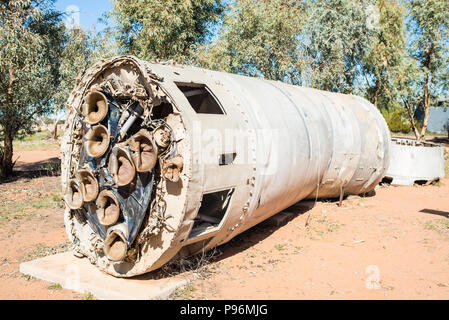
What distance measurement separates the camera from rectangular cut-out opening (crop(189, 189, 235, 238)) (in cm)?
512

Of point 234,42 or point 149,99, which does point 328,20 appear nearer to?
point 234,42

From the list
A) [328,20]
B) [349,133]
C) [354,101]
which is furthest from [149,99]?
[328,20]

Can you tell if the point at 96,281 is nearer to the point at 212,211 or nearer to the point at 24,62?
the point at 212,211

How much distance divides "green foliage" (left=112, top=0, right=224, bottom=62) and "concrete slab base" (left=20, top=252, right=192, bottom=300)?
41.5 ft

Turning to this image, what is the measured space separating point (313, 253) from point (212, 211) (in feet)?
7.62

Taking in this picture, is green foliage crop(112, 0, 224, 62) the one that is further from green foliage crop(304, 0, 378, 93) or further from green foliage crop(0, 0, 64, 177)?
green foliage crop(304, 0, 378, 93)

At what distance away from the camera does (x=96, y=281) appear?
4.91 m

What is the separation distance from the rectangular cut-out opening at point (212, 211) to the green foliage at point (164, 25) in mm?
12187

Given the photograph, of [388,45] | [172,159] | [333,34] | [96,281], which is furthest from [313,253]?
[388,45]

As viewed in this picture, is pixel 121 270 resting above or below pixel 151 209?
below

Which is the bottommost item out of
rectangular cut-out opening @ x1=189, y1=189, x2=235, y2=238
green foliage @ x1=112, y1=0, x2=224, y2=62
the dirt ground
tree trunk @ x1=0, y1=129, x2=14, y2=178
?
the dirt ground

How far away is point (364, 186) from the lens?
10.4 meters

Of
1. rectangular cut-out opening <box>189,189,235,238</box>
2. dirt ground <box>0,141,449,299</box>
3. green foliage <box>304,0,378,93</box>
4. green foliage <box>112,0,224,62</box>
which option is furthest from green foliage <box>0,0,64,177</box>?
green foliage <box>304,0,378,93</box>

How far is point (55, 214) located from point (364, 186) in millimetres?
8643
